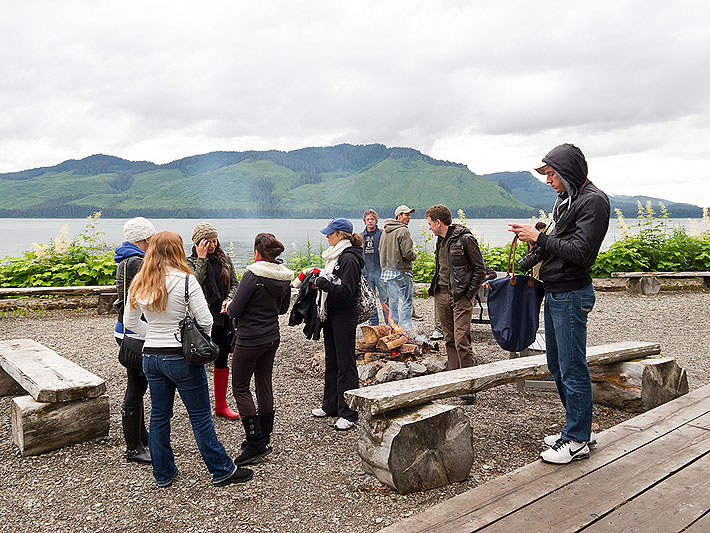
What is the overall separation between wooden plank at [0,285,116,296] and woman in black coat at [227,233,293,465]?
291 inches

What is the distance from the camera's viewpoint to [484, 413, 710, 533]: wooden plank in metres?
2.71

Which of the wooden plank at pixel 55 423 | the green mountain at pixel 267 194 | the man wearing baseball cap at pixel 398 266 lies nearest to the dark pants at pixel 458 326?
the man wearing baseball cap at pixel 398 266

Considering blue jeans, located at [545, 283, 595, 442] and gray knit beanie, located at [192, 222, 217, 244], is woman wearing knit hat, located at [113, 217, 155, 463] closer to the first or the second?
gray knit beanie, located at [192, 222, 217, 244]

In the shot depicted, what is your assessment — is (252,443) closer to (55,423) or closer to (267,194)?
(55,423)

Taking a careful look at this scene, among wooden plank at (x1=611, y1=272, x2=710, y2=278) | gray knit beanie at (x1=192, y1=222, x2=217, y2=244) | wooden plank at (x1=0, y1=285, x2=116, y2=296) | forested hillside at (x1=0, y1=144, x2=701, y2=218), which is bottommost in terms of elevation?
wooden plank at (x1=611, y1=272, x2=710, y2=278)

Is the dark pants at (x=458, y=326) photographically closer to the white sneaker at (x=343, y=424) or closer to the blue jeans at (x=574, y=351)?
the white sneaker at (x=343, y=424)

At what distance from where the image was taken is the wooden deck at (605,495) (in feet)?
8.81

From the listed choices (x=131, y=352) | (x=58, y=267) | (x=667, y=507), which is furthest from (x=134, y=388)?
(x=58, y=267)

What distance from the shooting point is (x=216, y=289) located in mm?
5398

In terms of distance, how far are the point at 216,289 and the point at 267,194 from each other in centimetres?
→ 17092

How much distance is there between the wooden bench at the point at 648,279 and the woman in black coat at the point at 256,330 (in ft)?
34.7

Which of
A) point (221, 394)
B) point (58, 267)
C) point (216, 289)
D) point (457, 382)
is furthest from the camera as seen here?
point (58, 267)

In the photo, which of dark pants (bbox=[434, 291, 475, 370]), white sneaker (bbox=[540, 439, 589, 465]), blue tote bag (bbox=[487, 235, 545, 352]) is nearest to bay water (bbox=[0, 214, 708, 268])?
dark pants (bbox=[434, 291, 475, 370])

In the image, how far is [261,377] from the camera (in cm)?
434
